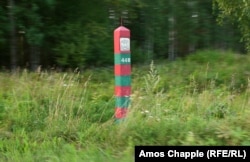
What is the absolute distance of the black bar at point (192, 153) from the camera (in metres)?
4.88

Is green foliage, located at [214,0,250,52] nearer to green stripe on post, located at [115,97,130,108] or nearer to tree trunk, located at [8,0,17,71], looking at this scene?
tree trunk, located at [8,0,17,71]

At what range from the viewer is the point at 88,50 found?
14797 millimetres

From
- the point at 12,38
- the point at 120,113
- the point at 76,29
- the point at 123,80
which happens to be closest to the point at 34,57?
the point at 12,38

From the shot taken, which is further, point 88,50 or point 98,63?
point 98,63

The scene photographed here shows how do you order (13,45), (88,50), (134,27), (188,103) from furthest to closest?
(134,27), (88,50), (13,45), (188,103)

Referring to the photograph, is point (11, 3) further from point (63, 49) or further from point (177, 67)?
point (177, 67)

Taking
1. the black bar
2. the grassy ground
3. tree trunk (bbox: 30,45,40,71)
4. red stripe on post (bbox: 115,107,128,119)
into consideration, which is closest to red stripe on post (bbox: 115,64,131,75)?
the grassy ground

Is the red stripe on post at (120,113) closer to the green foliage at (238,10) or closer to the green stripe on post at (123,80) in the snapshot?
the green stripe on post at (123,80)

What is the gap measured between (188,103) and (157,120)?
3.85 ft

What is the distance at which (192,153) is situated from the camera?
4.94 m

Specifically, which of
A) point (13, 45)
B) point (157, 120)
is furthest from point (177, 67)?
point (157, 120)

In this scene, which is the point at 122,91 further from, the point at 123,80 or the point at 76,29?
the point at 76,29

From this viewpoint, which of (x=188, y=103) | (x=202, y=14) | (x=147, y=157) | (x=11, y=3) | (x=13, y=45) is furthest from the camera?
(x=202, y=14)

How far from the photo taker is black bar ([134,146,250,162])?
4.88m
